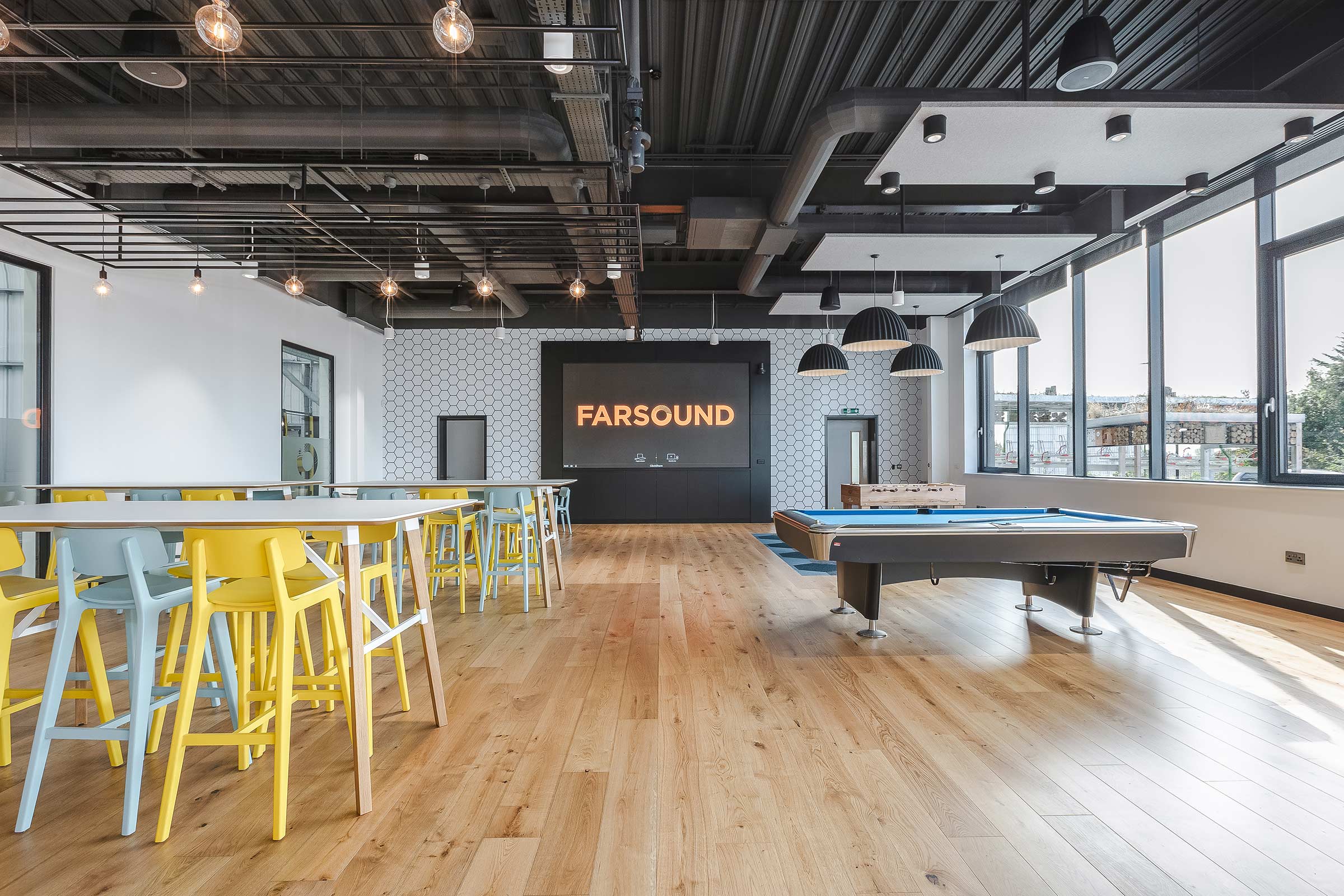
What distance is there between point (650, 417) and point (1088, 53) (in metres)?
8.03

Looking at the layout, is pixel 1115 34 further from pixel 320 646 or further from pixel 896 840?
pixel 320 646

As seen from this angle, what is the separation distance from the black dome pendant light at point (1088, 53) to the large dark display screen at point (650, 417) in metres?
7.54

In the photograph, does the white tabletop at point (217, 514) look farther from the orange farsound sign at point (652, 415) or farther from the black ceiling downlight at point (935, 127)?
the orange farsound sign at point (652, 415)

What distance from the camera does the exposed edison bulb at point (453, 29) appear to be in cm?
229

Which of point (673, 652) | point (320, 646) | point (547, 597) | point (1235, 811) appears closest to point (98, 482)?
point (320, 646)

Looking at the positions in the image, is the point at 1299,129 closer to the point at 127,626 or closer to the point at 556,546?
the point at 556,546

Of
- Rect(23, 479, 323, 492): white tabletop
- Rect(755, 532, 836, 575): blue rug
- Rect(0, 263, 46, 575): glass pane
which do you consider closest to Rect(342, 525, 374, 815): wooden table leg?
Rect(23, 479, 323, 492): white tabletop

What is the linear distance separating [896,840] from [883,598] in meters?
3.46

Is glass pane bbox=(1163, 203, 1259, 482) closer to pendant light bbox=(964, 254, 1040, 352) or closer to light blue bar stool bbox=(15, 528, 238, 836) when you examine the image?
pendant light bbox=(964, 254, 1040, 352)

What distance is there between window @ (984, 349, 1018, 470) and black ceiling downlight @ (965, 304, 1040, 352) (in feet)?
13.5

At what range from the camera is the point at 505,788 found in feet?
7.03

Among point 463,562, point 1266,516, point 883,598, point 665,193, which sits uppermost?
point 665,193

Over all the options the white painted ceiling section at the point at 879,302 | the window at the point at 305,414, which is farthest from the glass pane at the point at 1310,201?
the window at the point at 305,414

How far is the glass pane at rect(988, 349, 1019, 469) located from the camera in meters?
8.67
